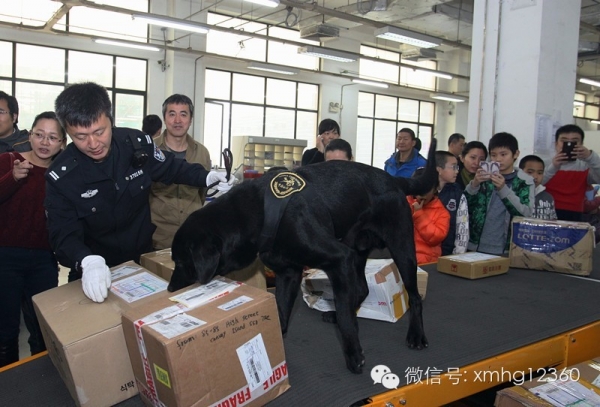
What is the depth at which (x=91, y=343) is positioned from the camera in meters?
1.32

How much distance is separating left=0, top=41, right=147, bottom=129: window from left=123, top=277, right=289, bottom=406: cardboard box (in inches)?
409

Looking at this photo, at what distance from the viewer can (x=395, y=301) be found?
2047 mm

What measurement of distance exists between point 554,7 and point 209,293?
474cm

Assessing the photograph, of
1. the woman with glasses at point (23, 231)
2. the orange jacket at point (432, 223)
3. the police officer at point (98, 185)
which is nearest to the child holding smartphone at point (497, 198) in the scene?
the orange jacket at point (432, 223)

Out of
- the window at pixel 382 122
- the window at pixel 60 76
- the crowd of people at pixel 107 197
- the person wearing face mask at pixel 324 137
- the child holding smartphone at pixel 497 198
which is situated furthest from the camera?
the window at pixel 382 122

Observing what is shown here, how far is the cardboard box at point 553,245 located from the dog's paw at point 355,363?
1900mm

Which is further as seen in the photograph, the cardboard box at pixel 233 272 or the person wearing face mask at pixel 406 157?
the person wearing face mask at pixel 406 157

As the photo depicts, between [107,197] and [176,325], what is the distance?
758mm

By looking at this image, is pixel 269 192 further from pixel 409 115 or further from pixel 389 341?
pixel 409 115

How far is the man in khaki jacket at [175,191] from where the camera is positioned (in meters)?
2.68

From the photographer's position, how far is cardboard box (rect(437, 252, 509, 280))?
2.71 metres

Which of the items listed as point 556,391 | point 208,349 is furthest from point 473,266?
point 208,349

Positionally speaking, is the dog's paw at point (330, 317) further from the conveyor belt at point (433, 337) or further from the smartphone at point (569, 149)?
the smartphone at point (569, 149)

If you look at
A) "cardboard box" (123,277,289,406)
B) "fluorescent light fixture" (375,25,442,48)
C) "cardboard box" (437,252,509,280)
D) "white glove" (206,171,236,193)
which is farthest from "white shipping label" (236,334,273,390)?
"fluorescent light fixture" (375,25,442,48)
